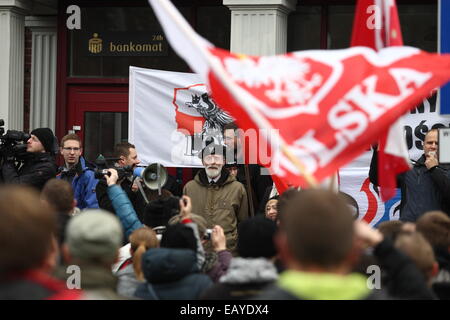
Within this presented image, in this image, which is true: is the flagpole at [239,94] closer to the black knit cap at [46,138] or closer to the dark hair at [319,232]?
the dark hair at [319,232]

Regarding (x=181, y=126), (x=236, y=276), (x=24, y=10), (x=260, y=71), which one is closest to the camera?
(x=236, y=276)

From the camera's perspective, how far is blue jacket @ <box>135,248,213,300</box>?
5.33 metres

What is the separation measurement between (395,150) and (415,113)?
181 inches

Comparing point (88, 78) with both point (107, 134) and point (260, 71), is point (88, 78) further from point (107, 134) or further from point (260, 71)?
point (260, 71)

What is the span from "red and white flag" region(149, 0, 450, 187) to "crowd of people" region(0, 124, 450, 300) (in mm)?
356

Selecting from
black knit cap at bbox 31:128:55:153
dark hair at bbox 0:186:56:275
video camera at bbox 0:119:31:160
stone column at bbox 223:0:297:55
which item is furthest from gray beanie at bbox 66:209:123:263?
stone column at bbox 223:0:297:55

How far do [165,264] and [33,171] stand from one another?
3.91 m

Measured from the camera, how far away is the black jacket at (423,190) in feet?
26.8

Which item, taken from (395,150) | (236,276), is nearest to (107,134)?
(395,150)

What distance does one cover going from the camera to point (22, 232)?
3.16 m

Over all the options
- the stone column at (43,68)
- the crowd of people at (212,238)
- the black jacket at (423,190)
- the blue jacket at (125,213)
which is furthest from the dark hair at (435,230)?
the stone column at (43,68)

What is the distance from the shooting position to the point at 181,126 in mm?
10914

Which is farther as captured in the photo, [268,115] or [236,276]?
[268,115]

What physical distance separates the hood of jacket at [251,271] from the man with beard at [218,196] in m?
4.16
